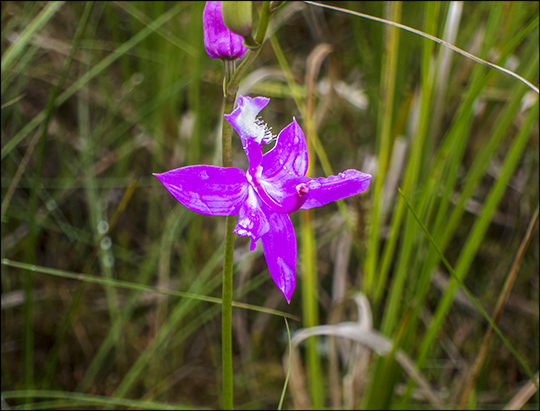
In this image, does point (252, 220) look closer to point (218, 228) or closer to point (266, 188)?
point (266, 188)

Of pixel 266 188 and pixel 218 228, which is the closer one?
pixel 266 188

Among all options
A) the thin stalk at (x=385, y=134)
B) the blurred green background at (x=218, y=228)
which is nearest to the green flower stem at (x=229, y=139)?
the blurred green background at (x=218, y=228)

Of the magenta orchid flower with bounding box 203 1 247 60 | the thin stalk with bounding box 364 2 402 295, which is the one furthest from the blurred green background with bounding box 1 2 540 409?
the magenta orchid flower with bounding box 203 1 247 60

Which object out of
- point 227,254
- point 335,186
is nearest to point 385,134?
point 335,186

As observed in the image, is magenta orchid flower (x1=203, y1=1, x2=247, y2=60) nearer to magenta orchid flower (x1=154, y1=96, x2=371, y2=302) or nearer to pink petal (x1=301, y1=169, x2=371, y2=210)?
magenta orchid flower (x1=154, y1=96, x2=371, y2=302)

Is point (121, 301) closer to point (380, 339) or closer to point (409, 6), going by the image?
point (380, 339)
